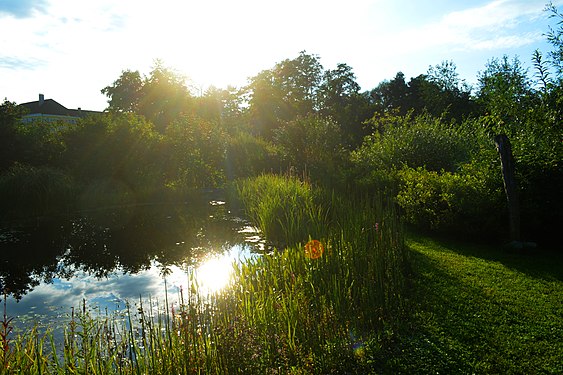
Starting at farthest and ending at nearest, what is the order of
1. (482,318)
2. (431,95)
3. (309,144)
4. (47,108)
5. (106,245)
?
(47,108) < (431,95) < (309,144) < (106,245) < (482,318)

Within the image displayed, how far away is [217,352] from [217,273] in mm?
3588

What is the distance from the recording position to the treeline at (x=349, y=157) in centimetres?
708

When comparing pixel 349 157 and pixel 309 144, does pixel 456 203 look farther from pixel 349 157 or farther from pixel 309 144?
pixel 309 144

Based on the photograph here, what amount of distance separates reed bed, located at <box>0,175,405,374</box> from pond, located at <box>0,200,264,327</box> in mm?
513

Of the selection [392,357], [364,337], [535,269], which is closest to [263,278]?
[364,337]

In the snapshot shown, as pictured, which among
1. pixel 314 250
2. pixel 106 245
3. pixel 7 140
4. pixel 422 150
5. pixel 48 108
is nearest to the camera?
pixel 314 250

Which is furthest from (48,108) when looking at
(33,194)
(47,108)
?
(33,194)

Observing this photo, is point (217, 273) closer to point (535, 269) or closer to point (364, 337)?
point (364, 337)

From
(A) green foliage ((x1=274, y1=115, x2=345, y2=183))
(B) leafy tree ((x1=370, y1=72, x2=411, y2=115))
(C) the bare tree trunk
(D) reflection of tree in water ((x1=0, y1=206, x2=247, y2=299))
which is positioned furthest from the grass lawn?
(B) leafy tree ((x1=370, y1=72, x2=411, y2=115))

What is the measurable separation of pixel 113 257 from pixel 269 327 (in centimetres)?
575

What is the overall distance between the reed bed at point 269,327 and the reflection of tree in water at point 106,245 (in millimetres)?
2736

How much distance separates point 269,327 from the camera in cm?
375

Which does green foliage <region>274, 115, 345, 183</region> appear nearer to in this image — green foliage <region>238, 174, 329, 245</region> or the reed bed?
green foliage <region>238, 174, 329, 245</region>

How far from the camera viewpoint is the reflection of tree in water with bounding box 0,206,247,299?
294 inches
